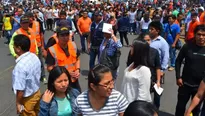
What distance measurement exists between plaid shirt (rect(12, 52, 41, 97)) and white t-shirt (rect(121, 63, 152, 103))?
45.3 inches

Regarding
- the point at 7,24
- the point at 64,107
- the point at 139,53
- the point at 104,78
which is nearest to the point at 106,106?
the point at 104,78

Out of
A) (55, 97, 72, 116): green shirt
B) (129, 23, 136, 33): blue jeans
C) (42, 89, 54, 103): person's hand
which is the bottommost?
(129, 23, 136, 33): blue jeans

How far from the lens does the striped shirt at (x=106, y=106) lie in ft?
8.43

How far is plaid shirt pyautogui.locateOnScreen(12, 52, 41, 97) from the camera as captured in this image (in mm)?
3541

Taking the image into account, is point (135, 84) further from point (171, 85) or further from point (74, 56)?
point (171, 85)

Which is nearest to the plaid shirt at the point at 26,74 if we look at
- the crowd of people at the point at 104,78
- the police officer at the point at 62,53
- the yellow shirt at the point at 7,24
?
the crowd of people at the point at 104,78

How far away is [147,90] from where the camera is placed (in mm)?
3473

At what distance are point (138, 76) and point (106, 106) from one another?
979 millimetres

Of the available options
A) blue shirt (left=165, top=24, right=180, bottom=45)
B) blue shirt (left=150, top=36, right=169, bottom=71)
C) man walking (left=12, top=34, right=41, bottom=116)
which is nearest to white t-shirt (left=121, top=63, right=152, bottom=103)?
man walking (left=12, top=34, right=41, bottom=116)

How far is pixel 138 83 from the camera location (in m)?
3.46

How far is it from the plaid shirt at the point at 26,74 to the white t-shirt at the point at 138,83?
115cm

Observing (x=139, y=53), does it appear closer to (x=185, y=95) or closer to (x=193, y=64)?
(x=193, y=64)

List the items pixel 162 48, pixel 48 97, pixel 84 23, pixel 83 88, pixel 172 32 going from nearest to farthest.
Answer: pixel 48 97 < pixel 162 48 < pixel 83 88 < pixel 172 32 < pixel 84 23

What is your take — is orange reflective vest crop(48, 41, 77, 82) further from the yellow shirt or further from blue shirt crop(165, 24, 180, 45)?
the yellow shirt
